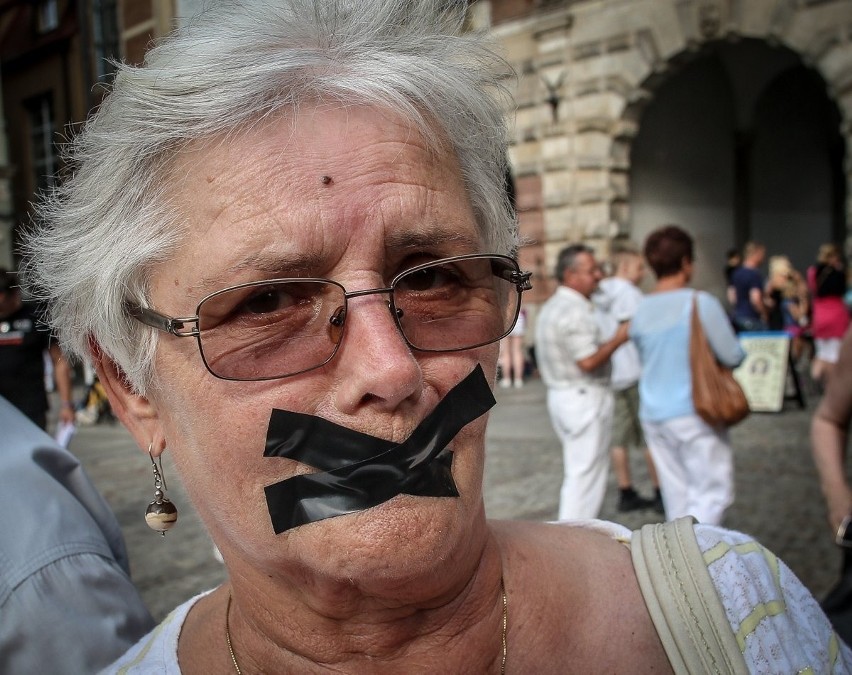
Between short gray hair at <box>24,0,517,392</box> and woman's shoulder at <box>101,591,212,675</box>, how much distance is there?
0.46 meters

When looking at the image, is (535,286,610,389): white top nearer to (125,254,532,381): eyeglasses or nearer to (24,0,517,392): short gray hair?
(24,0,517,392): short gray hair

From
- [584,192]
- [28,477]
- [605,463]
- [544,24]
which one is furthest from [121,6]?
[28,477]

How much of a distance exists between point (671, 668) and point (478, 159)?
2.72ft

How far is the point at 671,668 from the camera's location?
1.23m

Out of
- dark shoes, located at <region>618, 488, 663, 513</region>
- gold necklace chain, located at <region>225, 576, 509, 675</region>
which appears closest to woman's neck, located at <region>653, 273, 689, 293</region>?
dark shoes, located at <region>618, 488, 663, 513</region>

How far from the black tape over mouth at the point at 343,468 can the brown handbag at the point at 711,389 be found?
3.60 m

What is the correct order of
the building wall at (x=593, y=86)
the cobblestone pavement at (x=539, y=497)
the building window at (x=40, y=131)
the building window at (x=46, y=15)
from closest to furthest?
the cobblestone pavement at (x=539, y=497), the building wall at (x=593, y=86), the building window at (x=46, y=15), the building window at (x=40, y=131)

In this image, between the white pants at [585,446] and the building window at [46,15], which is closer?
the white pants at [585,446]

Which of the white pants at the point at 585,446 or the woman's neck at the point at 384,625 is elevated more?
the woman's neck at the point at 384,625

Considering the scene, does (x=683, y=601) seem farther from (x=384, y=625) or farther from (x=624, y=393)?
(x=624, y=393)

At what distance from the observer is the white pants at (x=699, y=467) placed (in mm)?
4441

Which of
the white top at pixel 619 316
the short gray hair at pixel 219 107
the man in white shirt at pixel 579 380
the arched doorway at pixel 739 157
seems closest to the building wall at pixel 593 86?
the arched doorway at pixel 739 157

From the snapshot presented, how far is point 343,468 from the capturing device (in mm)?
1030

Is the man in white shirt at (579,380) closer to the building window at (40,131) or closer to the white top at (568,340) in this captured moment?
the white top at (568,340)
